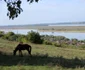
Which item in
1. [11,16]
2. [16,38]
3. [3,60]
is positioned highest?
[11,16]

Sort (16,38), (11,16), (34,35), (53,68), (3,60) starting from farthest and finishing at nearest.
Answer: (16,38) → (34,35) → (11,16) → (3,60) → (53,68)

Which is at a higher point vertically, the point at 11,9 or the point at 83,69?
the point at 11,9

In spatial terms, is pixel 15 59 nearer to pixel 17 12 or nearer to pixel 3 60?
pixel 3 60

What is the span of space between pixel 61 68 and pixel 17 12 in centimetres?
627

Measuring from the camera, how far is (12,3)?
18812mm

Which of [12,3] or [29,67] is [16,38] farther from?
[29,67]

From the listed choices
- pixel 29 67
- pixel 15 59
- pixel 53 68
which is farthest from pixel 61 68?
pixel 15 59

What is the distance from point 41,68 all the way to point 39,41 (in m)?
35.0

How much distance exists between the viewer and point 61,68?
1377 centimetres

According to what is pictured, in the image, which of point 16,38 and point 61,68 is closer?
point 61,68

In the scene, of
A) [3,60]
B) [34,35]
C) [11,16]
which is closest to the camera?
[3,60]

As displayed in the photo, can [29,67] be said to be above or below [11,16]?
below

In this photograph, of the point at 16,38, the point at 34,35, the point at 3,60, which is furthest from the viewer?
the point at 16,38

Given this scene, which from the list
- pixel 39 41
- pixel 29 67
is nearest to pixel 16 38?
pixel 39 41
